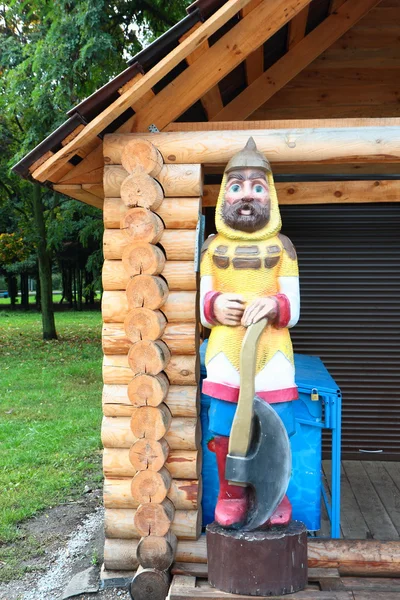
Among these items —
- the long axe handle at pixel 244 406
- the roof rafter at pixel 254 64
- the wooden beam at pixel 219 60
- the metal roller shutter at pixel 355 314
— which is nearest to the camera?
the long axe handle at pixel 244 406

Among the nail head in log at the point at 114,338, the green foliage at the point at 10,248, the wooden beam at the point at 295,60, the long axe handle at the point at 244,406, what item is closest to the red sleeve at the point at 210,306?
the long axe handle at the point at 244,406

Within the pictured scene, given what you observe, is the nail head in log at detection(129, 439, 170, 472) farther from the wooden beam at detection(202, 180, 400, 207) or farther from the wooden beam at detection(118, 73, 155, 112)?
the wooden beam at detection(118, 73, 155, 112)

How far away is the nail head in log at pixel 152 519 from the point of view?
3812mm

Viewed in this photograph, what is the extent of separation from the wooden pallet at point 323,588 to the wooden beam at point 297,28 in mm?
3945

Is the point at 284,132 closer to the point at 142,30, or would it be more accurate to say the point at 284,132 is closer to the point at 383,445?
the point at 383,445

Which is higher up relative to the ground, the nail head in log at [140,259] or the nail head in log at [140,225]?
the nail head in log at [140,225]

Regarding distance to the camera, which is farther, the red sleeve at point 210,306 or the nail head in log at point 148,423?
the nail head in log at point 148,423

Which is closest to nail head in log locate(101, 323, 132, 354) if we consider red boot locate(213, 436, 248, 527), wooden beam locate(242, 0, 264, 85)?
red boot locate(213, 436, 248, 527)

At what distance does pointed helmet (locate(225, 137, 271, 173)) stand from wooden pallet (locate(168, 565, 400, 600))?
2.34m

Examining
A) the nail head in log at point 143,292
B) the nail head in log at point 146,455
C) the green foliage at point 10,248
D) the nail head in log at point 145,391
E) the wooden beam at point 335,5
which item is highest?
the wooden beam at point 335,5

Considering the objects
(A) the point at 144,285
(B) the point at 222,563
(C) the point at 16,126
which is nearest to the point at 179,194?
(A) the point at 144,285

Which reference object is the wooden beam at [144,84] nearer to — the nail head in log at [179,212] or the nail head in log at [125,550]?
the nail head in log at [179,212]

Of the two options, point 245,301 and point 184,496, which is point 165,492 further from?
point 245,301

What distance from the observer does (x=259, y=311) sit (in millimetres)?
3424
